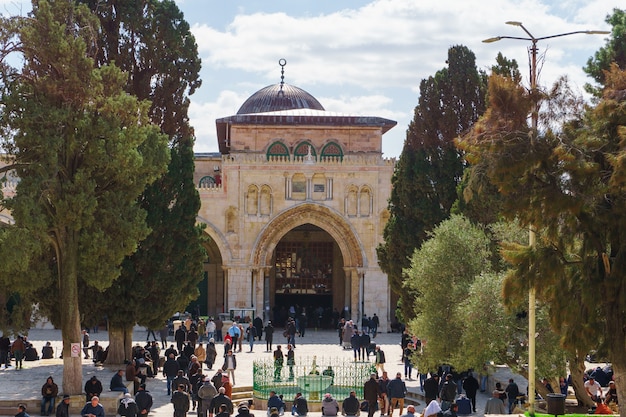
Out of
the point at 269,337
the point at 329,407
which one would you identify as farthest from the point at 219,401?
the point at 269,337

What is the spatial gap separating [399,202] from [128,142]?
1260 cm

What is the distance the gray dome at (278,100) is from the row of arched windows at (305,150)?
7207mm

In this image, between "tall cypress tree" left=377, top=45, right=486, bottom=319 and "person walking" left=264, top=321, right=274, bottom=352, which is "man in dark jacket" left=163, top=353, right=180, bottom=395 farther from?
"person walking" left=264, top=321, right=274, bottom=352

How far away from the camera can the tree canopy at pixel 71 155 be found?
20.0m

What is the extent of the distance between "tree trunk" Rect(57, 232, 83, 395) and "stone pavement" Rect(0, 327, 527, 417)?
515 mm

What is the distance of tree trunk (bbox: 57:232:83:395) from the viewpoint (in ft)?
69.1

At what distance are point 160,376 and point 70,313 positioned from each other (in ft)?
19.2

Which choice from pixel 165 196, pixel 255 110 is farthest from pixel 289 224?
pixel 165 196

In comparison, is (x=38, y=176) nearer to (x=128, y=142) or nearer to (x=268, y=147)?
(x=128, y=142)

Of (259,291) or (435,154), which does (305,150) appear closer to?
(259,291)

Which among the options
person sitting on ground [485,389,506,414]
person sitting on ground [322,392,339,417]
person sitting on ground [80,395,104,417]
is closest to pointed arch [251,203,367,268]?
person sitting on ground [322,392,339,417]

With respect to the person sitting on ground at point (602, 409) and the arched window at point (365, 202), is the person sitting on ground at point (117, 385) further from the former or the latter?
the arched window at point (365, 202)

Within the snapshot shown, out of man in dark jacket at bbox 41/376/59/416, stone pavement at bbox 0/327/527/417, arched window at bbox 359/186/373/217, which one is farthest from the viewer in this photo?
arched window at bbox 359/186/373/217

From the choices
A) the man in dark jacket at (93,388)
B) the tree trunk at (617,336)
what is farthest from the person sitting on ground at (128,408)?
the tree trunk at (617,336)
